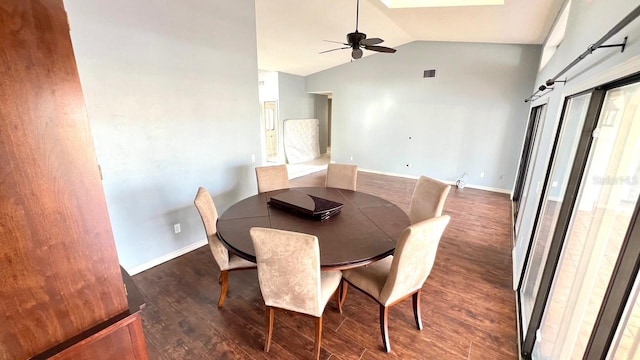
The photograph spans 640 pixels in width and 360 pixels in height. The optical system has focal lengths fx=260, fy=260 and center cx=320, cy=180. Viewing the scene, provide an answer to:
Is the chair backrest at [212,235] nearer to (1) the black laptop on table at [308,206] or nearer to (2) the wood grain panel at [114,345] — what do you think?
(1) the black laptop on table at [308,206]

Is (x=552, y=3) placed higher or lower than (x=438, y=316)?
higher

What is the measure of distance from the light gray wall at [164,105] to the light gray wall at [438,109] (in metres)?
4.36

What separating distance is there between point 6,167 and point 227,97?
276 centimetres

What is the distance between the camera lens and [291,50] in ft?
18.4

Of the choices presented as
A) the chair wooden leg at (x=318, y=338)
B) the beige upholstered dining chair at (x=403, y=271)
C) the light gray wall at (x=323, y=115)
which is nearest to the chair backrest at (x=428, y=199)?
the beige upholstered dining chair at (x=403, y=271)

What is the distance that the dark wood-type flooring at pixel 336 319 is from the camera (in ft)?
6.08

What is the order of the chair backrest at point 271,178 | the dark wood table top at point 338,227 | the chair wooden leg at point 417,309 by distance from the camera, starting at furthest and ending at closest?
the chair backrest at point 271,178 < the chair wooden leg at point 417,309 < the dark wood table top at point 338,227

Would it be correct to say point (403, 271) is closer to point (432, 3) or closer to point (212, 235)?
point (212, 235)

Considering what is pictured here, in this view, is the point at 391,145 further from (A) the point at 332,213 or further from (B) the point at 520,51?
(A) the point at 332,213

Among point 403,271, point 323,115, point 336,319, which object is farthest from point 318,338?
point 323,115

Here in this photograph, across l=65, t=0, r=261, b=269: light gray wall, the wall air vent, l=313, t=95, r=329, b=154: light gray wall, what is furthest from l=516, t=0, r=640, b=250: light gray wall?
l=313, t=95, r=329, b=154: light gray wall

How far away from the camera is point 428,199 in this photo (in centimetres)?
253

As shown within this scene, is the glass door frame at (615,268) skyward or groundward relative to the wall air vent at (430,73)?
groundward

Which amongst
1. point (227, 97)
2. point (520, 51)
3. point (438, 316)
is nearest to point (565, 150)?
point (438, 316)
